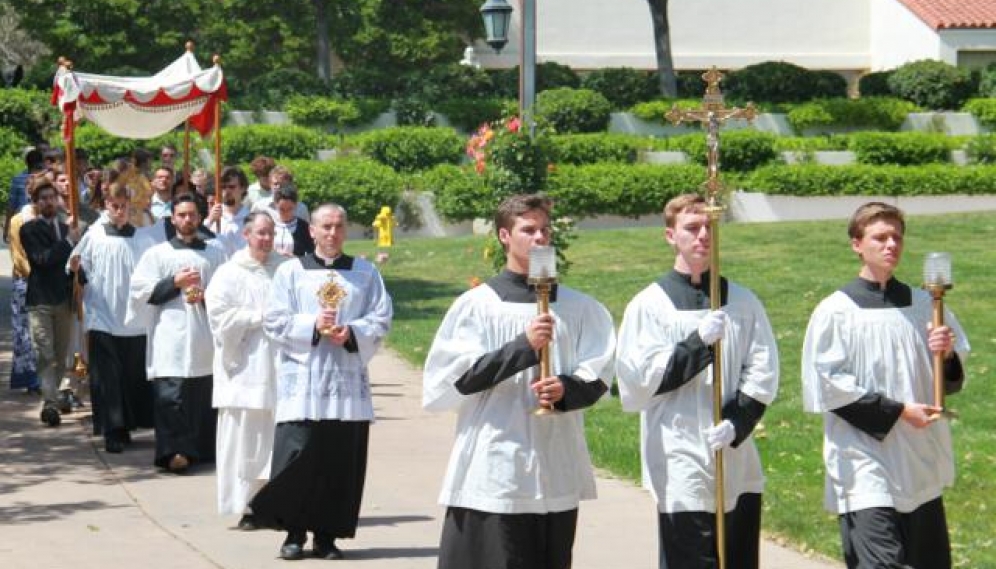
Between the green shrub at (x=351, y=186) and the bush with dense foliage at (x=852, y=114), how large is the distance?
9.02 m

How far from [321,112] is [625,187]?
6.84 m

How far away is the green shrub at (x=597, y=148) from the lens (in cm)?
3631

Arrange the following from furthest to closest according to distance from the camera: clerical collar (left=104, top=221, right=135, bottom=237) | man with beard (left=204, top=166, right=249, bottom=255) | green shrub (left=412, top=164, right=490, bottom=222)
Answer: green shrub (left=412, top=164, right=490, bottom=222)
man with beard (left=204, top=166, right=249, bottom=255)
clerical collar (left=104, top=221, right=135, bottom=237)

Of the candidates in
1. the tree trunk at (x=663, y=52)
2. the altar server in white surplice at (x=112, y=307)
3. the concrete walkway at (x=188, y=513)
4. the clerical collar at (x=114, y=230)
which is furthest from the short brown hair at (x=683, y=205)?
the tree trunk at (x=663, y=52)

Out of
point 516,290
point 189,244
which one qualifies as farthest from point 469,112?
point 516,290

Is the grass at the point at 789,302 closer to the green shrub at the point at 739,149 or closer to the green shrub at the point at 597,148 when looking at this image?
the green shrub at the point at 739,149

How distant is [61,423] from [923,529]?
8995 millimetres

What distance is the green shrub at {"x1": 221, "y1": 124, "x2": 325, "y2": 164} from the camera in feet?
117

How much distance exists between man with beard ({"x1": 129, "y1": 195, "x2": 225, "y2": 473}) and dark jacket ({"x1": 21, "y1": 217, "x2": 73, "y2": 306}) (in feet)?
7.59

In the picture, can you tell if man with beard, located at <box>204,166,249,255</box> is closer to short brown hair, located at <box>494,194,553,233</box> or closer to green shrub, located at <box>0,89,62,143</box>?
short brown hair, located at <box>494,194,553,233</box>

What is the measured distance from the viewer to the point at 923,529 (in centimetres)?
817

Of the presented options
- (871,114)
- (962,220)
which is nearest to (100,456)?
(962,220)

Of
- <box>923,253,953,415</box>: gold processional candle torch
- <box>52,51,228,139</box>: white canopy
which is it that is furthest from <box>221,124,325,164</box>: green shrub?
<box>923,253,953,415</box>: gold processional candle torch

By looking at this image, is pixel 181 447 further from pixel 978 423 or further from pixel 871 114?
pixel 871 114
